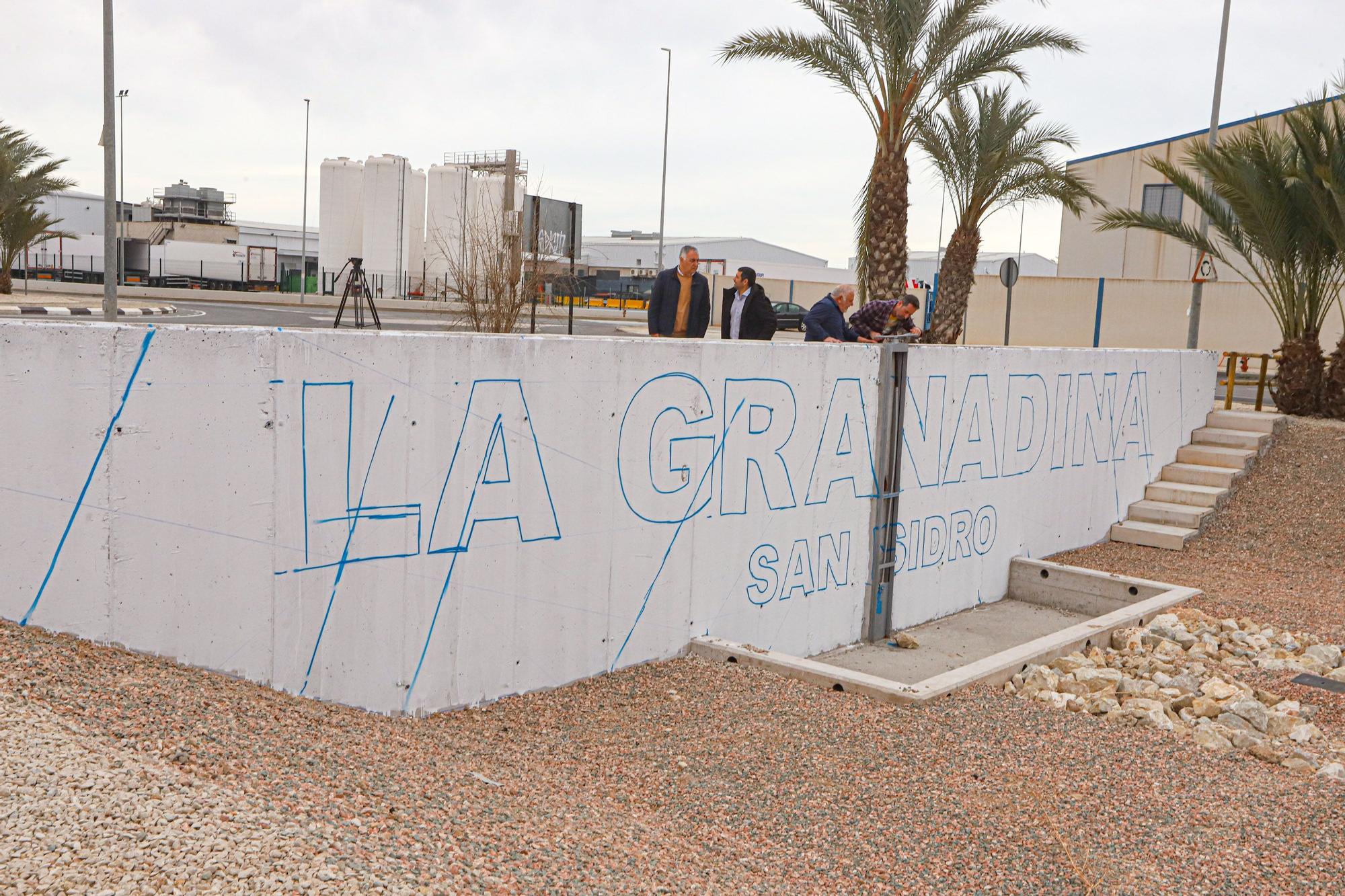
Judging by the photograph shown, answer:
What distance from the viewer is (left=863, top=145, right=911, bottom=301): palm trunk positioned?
16953 mm

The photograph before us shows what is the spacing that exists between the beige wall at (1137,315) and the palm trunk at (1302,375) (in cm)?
1578

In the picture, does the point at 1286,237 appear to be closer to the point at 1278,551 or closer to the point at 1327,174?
the point at 1327,174

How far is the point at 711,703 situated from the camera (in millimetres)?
5547

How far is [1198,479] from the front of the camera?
11.9 m

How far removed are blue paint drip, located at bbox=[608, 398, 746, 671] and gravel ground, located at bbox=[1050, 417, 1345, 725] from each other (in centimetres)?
421

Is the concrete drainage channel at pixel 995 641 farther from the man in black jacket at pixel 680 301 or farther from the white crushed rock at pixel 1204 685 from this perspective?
the man in black jacket at pixel 680 301

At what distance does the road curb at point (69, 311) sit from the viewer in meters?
20.0

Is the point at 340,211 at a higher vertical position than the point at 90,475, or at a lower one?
higher

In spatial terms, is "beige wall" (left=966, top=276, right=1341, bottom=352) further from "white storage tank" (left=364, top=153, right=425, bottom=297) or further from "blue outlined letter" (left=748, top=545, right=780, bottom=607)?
"white storage tank" (left=364, top=153, right=425, bottom=297)

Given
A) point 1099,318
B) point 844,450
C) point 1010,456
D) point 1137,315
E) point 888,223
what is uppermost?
point 888,223

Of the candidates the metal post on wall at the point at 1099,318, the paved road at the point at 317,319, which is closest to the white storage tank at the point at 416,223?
the paved road at the point at 317,319

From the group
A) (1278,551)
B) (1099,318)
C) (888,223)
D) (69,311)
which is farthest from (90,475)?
(1099,318)

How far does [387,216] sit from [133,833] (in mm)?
47963

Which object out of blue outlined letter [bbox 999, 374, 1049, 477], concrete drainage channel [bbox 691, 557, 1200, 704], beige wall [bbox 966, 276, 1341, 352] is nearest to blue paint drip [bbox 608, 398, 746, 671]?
concrete drainage channel [bbox 691, 557, 1200, 704]
